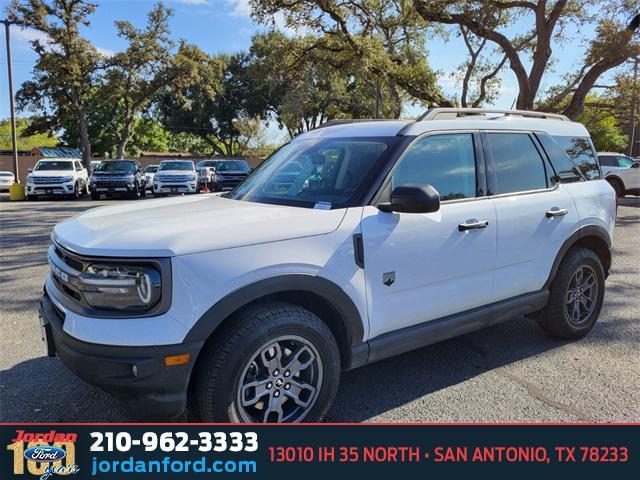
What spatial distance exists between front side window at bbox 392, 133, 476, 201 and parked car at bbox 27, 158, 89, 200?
780 inches

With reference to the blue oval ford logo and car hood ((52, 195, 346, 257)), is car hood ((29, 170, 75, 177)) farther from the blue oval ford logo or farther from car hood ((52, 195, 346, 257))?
the blue oval ford logo

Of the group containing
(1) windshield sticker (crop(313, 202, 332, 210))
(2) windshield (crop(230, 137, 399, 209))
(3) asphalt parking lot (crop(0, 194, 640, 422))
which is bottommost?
(3) asphalt parking lot (crop(0, 194, 640, 422))

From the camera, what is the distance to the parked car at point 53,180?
1972cm

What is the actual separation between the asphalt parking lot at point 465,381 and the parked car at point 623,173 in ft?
55.6

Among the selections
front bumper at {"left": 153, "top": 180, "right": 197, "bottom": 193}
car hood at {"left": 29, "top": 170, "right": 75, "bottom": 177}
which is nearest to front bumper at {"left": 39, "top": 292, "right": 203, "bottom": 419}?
front bumper at {"left": 153, "top": 180, "right": 197, "bottom": 193}

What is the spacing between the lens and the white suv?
7.77 feet

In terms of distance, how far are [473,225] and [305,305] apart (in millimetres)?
1334

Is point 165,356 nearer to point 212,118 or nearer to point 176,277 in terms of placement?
point 176,277

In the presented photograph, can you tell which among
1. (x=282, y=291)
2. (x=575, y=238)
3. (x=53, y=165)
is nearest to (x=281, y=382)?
(x=282, y=291)

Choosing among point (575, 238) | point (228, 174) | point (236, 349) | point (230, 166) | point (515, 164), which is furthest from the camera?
point (230, 166)

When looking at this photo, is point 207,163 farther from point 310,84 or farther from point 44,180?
point 44,180

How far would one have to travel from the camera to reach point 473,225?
3.39 metres

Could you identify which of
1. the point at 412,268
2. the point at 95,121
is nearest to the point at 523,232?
the point at 412,268

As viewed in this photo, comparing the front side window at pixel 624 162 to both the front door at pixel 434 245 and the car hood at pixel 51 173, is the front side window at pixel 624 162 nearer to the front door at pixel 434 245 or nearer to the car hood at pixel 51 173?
the front door at pixel 434 245
